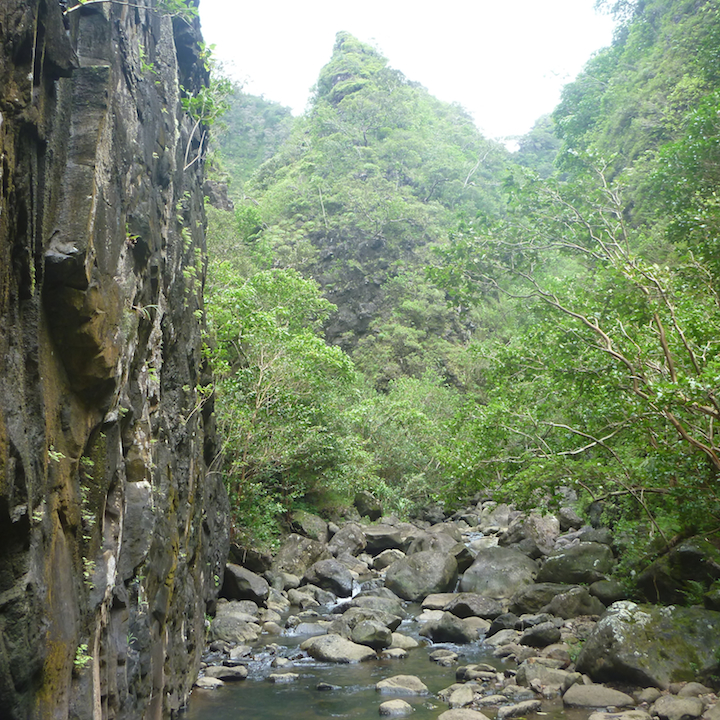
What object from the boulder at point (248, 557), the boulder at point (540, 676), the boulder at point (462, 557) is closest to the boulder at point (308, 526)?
the boulder at point (248, 557)

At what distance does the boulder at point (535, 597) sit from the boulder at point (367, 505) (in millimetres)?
11248

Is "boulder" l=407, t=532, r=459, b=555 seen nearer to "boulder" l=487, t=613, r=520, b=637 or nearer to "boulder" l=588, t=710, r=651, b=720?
"boulder" l=487, t=613, r=520, b=637

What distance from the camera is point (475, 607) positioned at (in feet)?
44.5

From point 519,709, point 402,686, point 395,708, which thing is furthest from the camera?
point 402,686

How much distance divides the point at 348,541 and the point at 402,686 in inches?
385

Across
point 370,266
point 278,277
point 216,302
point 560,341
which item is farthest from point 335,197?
point 560,341

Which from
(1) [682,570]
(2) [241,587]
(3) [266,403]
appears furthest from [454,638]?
(3) [266,403]

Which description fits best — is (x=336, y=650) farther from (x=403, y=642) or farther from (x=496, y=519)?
(x=496, y=519)

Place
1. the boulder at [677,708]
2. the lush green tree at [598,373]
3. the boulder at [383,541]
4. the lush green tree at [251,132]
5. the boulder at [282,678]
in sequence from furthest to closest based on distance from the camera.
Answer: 1. the lush green tree at [251,132]
2. the boulder at [383,541]
3. the boulder at [282,678]
4. the lush green tree at [598,373]
5. the boulder at [677,708]

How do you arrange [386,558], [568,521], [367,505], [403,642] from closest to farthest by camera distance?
[403,642] → [386,558] → [568,521] → [367,505]

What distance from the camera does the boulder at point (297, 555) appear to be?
16.9 m

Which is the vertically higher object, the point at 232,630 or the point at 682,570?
the point at 682,570

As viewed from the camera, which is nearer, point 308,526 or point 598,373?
point 598,373

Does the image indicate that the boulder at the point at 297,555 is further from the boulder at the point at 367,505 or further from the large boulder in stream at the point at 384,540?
the boulder at the point at 367,505
